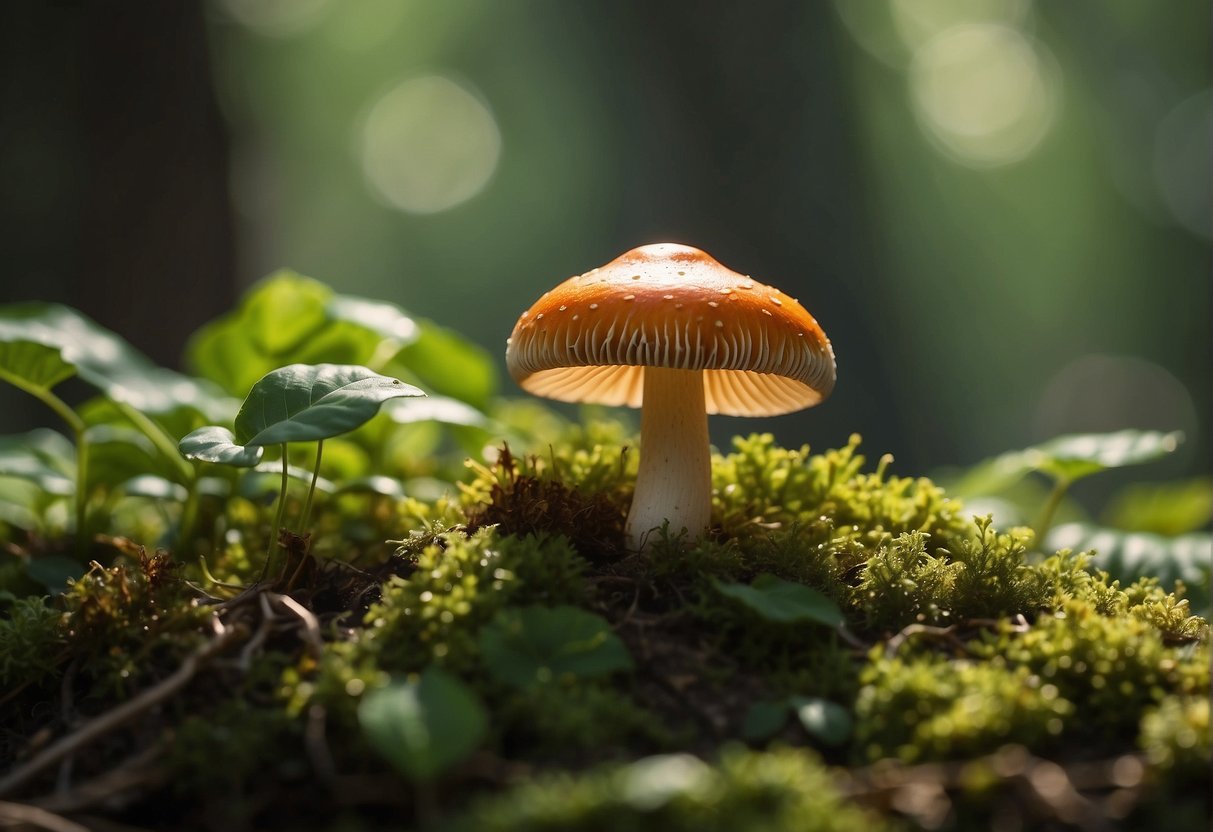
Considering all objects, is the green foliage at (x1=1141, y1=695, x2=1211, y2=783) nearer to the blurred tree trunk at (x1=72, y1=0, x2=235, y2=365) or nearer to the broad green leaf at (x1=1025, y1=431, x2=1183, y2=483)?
the broad green leaf at (x1=1025, y1=431, x2=1183, y2=483)

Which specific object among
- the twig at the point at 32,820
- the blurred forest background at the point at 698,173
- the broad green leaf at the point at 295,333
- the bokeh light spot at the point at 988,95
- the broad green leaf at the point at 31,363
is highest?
the bokeh light spot at the point at 988,95

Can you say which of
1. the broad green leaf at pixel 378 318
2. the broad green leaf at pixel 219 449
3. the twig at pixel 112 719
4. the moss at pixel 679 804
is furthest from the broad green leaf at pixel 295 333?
the moss at pixel 679 804

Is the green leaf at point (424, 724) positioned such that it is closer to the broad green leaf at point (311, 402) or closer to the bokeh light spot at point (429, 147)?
the broad green leaf at point (311, 402)

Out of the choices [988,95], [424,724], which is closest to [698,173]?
[424,724]

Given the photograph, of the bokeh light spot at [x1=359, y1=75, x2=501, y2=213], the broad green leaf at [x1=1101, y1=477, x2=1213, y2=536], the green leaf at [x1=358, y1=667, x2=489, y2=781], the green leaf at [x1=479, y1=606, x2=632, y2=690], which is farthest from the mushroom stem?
the bokeh light spot at [x1=359, y1=75, x2=501, y2=213]

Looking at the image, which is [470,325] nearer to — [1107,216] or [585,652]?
[1107,216]

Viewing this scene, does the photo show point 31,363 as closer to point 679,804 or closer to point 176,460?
point 176,460

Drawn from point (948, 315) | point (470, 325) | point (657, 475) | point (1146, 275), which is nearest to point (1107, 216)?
point (1146, 275)
